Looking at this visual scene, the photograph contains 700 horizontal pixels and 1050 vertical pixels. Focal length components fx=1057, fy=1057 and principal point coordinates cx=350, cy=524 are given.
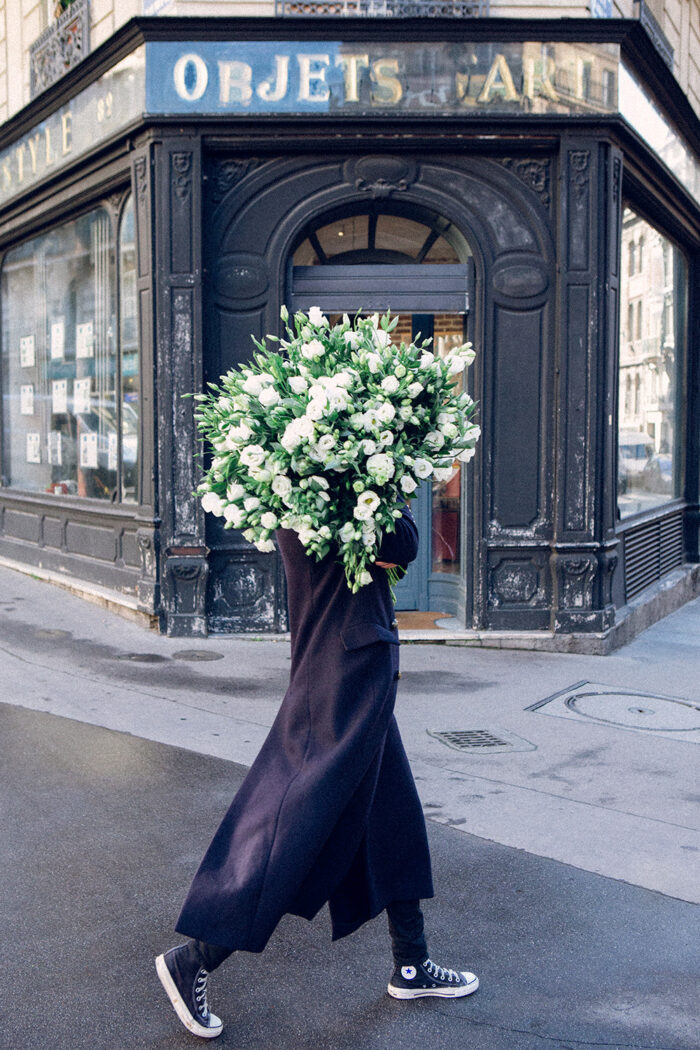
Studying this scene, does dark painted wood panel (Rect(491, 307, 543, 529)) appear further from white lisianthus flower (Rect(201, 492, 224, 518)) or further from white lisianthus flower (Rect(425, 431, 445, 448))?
white lisianthus flower (Rect(201, 492, 224, 518))

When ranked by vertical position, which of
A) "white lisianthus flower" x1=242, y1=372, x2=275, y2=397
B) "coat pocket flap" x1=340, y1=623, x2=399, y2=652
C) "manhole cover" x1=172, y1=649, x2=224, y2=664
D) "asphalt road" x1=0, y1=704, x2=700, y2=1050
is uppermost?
"white lisianthus flower" x1=242, y1=372, x2=275, y2=397

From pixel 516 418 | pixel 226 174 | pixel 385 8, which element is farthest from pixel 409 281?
pixel 385 8

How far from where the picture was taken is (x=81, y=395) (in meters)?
10.8

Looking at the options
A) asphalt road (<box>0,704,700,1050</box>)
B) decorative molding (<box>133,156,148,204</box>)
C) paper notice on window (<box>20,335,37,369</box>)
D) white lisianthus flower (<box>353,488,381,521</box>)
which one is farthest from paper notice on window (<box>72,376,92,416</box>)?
white lisianthus flower (<box>353,488,381,521</box>)

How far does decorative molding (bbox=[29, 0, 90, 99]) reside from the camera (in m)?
9.75

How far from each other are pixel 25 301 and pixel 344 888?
1034cm

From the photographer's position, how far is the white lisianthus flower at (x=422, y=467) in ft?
10.1

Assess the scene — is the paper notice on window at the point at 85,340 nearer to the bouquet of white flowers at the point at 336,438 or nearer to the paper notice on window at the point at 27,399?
the paper notice on window at the point at 27,399

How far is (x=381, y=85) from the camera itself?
845 centimetres

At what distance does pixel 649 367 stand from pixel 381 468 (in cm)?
858

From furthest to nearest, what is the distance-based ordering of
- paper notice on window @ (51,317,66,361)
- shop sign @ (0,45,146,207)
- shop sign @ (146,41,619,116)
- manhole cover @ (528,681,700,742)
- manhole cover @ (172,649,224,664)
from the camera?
paper notice on window @ (51,317,66,361) → shop sign @ (0,45,146,207) → shop sign @ (146,41,619,116) → manhole cover @ (172,649,224,664) → manhole cover @ (528,681,700,742)

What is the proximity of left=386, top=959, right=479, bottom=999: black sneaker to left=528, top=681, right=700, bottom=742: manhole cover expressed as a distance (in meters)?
3.35

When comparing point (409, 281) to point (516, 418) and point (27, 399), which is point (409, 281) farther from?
point (27, 399)

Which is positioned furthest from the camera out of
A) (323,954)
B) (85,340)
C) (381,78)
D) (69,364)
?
(69,364)
